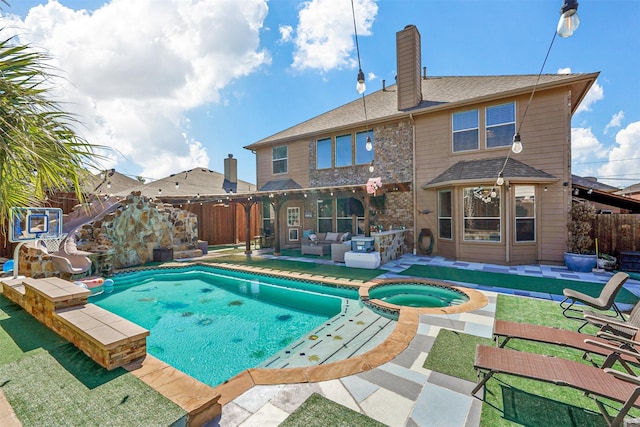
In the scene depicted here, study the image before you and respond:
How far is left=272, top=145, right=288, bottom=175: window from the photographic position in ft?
48.9

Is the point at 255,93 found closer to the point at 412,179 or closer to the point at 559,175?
the point at 412,179

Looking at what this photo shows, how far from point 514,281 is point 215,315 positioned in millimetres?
7573

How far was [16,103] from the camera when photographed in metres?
2.27

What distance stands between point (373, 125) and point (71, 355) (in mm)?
11855

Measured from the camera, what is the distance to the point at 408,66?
1143 centimetres

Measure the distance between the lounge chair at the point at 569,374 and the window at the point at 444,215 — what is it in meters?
8.14

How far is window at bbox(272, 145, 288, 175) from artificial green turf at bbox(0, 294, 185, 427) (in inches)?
491

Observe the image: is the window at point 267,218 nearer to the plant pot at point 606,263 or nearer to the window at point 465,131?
the window at point 465,131

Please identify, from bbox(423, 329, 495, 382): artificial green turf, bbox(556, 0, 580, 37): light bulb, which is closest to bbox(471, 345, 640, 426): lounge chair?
bbox(423, 329, 495, 382): artificial green turf

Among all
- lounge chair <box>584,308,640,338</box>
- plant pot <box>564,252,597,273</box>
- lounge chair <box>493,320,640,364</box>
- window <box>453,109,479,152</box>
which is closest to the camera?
lounge chair <box>493,320,640,364</box>

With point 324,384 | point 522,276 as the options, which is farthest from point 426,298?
point 324,384

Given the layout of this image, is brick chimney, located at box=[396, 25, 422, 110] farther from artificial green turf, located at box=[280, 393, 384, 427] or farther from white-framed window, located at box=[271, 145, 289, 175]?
artificial green turf, located at box=[280, 393, 384, 427]

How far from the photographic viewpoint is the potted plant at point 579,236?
8061mm

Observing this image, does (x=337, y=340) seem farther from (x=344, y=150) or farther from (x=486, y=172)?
(x=344, y=150)
